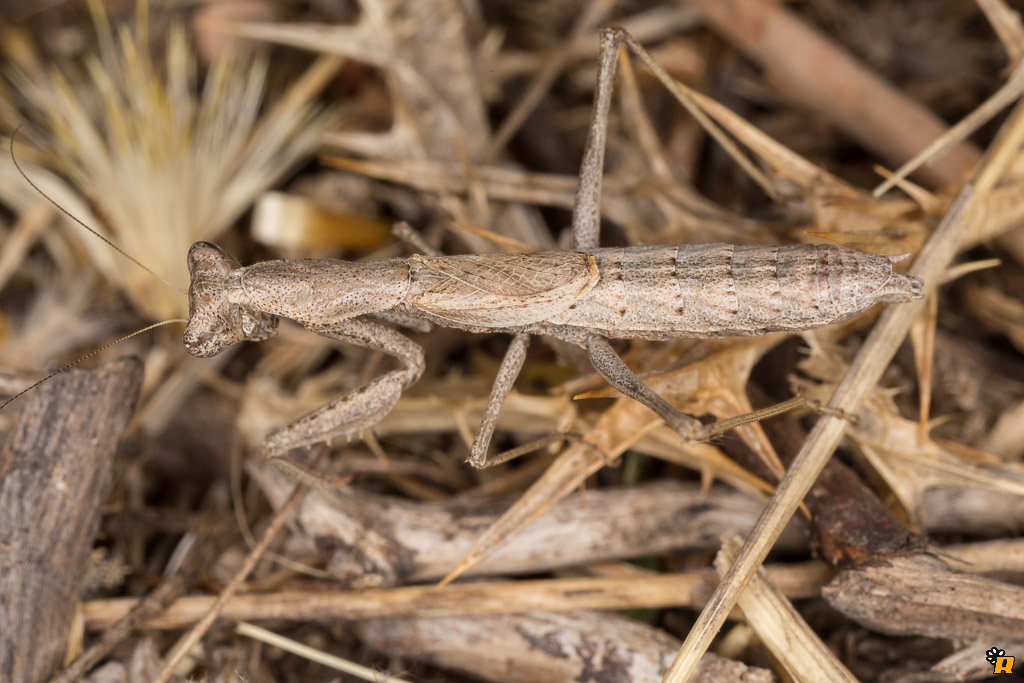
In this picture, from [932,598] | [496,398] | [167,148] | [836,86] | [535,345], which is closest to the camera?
[932,598]

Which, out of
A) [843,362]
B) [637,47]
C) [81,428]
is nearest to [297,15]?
[637,47]

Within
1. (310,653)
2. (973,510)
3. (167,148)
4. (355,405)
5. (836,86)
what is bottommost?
(310,653)

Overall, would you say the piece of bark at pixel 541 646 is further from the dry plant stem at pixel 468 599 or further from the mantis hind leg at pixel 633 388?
the mantis hind leg at pixel 633 388

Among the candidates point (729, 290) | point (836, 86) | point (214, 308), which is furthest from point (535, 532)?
point (836, 86)

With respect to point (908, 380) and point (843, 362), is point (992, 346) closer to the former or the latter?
point (908, 380)

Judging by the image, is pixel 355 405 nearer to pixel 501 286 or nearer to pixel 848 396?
pixel 501 286

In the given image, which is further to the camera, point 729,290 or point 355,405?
point 355,405

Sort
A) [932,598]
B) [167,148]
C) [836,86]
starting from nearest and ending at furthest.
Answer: [932,598] < [836,86] < [167,148]

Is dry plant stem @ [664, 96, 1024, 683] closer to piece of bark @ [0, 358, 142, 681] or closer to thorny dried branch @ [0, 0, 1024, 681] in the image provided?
thorny dried branch @ [0, 0, 1024, 681]
